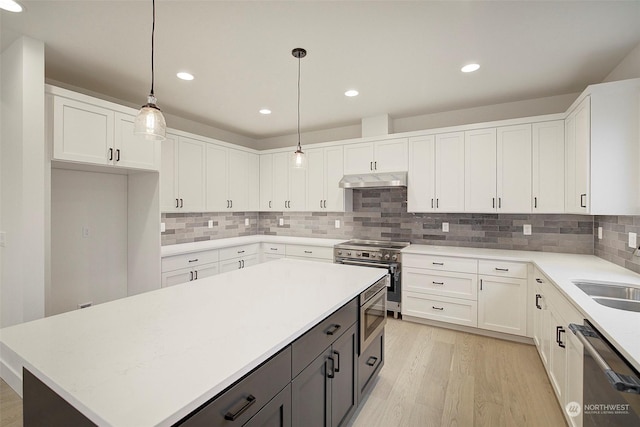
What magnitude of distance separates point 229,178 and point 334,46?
2.80m

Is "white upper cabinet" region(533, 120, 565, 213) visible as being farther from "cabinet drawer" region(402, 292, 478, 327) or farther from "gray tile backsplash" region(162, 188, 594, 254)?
"cabinet drawer" region(402, 292, 478, 327)

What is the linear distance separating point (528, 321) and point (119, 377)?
3.50 metres

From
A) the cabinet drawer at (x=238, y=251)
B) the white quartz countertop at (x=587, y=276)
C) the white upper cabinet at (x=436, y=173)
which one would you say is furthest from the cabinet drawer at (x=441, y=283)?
the cabinet drawer at (x=238, y=251)

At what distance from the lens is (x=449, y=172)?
3641 mm

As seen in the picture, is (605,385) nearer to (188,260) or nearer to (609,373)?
(609,373)

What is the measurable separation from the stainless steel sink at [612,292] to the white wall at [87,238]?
4.39 metres

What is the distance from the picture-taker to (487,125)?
11.2 ft

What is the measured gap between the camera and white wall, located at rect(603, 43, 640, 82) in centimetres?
230

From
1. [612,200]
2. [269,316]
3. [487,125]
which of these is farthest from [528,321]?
[269,316]

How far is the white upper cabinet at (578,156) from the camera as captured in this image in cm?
241

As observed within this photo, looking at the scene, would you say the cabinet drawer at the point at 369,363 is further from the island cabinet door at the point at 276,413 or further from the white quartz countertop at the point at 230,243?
the white quartz countertop at the point at 230,243

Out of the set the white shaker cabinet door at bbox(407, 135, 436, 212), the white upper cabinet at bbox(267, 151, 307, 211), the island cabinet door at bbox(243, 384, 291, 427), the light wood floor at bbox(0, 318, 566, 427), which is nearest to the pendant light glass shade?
the island cabinet door at bbox(243, 384, 291, 427)

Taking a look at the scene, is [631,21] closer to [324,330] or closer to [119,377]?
[324,330]

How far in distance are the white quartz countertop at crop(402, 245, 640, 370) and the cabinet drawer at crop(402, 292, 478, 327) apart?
54cm
